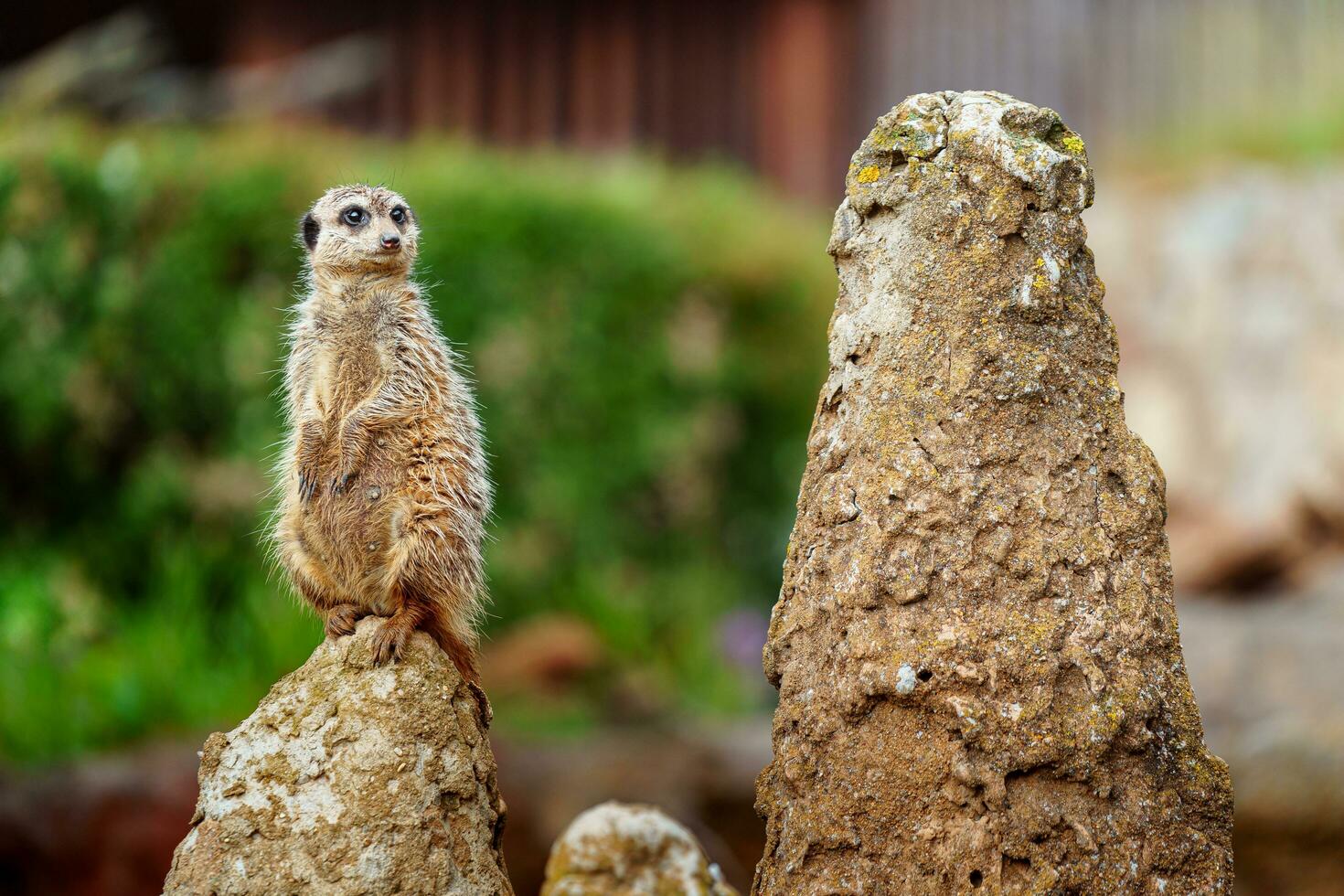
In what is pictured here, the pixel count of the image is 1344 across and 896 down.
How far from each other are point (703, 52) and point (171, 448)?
8926 millimetres

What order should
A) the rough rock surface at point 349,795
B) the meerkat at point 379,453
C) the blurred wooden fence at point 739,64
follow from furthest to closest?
1. the blurred wooden fence at point 739,64
2. the meerkat at point 379,453
3. the rough rock surface at point 349,795

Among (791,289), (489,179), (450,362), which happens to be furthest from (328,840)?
(791,289)

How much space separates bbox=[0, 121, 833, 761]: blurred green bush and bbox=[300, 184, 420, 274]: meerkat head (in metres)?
4.49

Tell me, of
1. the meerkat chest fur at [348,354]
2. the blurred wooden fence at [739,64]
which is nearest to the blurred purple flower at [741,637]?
the blurred wooden fence at [739,64]

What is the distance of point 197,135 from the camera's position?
34.1 feet

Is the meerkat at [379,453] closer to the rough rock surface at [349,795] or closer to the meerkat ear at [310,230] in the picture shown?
the meerkat ear at [310,230]

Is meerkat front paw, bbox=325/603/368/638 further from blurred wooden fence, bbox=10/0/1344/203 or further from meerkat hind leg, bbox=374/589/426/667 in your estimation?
blurred wooden fence, bbox=10/0/1344/203

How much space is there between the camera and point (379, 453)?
365 cm

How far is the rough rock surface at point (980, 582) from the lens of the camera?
3.14 metres

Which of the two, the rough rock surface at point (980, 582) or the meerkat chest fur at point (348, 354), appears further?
the meerkat chest fur at point (348, 354)

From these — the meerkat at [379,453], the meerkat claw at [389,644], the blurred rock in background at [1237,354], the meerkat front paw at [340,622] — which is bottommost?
the meerkat claw at [389,644]

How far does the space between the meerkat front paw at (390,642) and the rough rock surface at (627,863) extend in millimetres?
1011

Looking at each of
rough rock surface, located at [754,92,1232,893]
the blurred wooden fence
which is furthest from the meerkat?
the blurred wooden fence

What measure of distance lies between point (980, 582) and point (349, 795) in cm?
148
